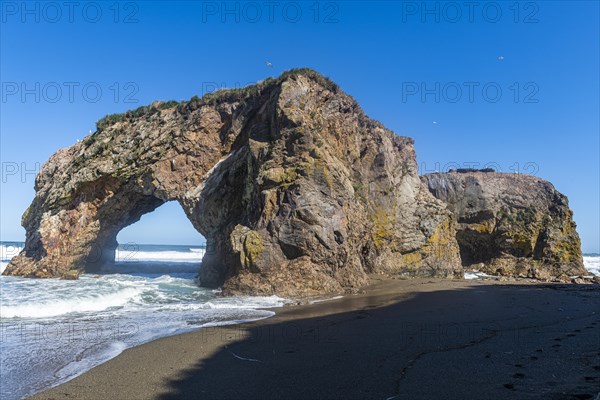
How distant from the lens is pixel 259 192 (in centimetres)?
1761

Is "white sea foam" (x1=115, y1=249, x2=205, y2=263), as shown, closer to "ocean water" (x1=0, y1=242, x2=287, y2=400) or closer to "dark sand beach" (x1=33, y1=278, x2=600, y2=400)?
"ocean water" (x1=0, y1=242, x2=287, y2=400)

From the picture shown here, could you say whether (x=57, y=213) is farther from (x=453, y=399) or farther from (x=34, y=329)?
(x=453, y=399)

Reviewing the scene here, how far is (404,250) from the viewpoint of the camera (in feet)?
77.7

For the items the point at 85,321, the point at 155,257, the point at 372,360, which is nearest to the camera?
the point at 372,360

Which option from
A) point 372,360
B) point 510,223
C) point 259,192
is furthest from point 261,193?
point 510,223

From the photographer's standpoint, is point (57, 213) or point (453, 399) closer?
point (453, 399)

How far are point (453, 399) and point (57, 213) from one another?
25.5 meters

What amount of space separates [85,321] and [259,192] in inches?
353

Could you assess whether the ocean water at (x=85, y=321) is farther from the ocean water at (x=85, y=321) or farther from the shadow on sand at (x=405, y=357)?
the shadow on sand at (x=405, y=357)

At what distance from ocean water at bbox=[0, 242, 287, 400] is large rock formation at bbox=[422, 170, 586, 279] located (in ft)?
85.8

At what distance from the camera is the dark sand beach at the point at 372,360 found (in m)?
4.59

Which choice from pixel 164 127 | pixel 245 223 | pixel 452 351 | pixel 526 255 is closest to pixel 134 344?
pixel 452 351

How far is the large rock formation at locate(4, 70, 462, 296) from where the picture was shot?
1647 centimetres

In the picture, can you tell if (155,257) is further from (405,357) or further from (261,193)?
(405,357)
